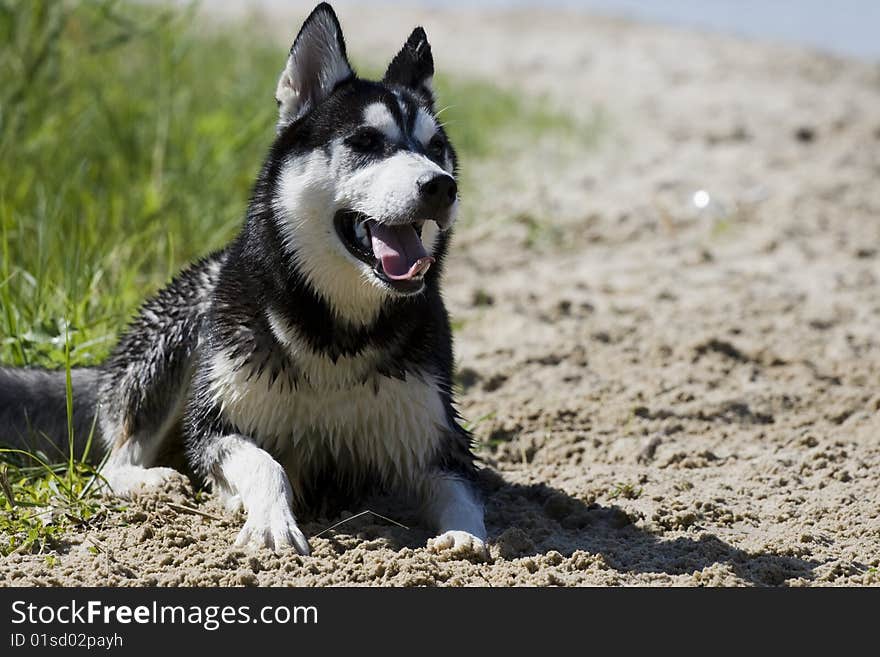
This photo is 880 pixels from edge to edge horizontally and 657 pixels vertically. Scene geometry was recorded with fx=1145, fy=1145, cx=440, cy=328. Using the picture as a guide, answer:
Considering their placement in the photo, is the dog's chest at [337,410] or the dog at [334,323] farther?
the dog's chest at [337,410]

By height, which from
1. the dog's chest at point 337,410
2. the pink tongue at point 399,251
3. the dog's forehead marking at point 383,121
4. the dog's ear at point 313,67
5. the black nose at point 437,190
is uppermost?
the dog's ear at point 313,67

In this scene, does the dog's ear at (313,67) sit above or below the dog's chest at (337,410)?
above

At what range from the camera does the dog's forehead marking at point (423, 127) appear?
392 cm

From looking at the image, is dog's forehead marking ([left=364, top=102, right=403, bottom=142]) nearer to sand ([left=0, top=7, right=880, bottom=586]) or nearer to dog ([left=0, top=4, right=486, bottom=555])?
dog ([left=0, top=4, right=486, bottom=555])

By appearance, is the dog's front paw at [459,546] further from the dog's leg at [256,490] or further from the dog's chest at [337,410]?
the dog's chest at [337,410]

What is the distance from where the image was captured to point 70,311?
4.91 m

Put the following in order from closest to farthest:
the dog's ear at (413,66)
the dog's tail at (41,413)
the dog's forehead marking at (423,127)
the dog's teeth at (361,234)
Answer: the dog's teeth at (361,234) < the dog's forehead marking at (423,127) < the dog's ear at (413,66) < the dog's tail at (41,413)

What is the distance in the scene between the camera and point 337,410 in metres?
3.89

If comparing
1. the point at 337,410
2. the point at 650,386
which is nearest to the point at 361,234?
the point at 337,410

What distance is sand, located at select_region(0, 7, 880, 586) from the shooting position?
3.46 metres

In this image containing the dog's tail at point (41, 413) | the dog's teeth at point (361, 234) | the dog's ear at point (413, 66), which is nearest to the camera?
the dog's teeth at point (361, 234)

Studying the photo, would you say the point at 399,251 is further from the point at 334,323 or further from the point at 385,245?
the point at 334,323

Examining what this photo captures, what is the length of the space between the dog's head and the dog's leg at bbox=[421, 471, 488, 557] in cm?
66

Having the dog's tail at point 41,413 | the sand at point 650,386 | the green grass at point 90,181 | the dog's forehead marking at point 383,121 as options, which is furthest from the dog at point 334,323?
the green grass at point 90,181
